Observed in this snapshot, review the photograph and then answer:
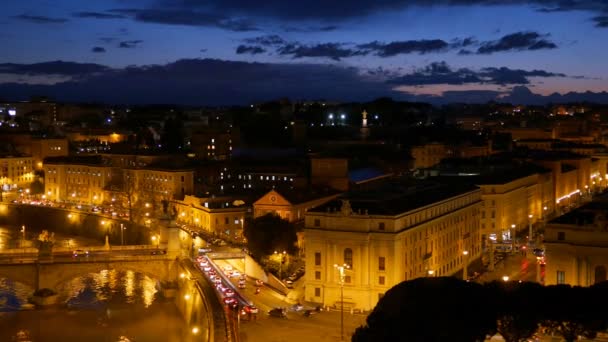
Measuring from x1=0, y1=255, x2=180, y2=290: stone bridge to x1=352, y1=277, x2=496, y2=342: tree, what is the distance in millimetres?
15541

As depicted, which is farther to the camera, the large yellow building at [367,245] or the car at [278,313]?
the large yellow building at [367,245]

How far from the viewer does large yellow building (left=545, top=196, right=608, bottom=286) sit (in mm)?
23453

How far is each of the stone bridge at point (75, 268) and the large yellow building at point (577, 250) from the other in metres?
14.9

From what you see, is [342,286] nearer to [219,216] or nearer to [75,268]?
[75,268]

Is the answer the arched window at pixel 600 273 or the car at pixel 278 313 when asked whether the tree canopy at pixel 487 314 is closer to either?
the arched window at pixel 600 273

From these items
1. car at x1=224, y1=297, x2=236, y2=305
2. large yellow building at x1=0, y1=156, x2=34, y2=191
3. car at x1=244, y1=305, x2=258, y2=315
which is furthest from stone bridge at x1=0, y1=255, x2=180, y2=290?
large yellow building at x1=0, y1=156, x2=34, y2=191

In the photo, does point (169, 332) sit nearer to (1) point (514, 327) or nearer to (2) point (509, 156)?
(1) point (514, 327)

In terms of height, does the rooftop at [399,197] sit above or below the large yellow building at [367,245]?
above

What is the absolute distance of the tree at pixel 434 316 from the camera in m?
18.2

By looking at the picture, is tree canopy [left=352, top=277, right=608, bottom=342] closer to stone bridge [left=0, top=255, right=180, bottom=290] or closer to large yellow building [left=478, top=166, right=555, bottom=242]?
stone bridge [left=0, top=255, right=180, bottom=290]

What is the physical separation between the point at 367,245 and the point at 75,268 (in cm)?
1174

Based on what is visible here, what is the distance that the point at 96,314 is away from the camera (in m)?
31.5

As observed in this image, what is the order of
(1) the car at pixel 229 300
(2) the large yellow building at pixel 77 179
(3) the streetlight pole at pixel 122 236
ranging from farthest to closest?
(2) the large yellow building at pixel 77 179 < (3) the streetlight pole at pixel 122 236 < (1) the car at pixel 229 300

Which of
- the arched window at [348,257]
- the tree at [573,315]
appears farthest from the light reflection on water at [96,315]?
the tree at [573,315]
